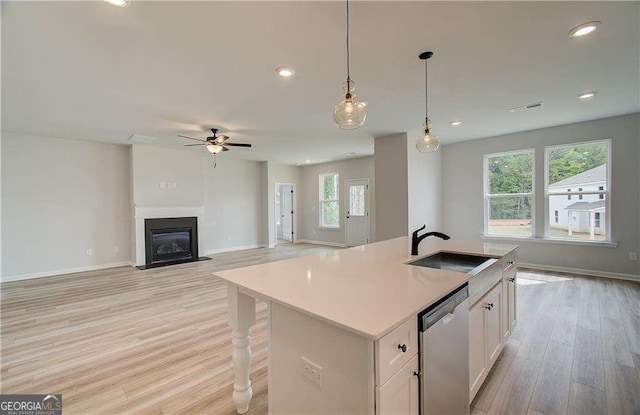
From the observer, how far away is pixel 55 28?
208cm

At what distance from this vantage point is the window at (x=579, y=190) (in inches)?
187

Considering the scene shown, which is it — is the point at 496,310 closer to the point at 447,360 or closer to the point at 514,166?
the point at 447,360

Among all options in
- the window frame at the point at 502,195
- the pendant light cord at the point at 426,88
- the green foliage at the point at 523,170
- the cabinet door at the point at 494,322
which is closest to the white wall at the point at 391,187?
the pendant light cord at the point at 426,88

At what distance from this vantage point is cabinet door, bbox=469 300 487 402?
1.74 meters

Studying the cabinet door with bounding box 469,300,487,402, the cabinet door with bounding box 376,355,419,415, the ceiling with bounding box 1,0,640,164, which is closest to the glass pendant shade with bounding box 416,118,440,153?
the ceiling with bounding box 1,0,640,164

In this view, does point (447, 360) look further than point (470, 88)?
No

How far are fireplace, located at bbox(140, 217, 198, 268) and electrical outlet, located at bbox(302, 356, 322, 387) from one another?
6028 mm

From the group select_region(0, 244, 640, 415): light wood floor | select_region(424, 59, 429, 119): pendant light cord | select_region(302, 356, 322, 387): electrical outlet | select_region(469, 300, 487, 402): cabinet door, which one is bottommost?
select_region(0, 244, 640, 415): light wood floor

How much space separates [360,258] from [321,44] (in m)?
1.85

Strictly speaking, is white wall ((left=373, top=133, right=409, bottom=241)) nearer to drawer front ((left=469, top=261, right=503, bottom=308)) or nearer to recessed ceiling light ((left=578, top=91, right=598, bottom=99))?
recessed ceiling light ((left=578, top=91, right=598, bottom=99))

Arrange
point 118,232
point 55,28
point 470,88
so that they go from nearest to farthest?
point 55,28 → point 470,88 → point 118,232

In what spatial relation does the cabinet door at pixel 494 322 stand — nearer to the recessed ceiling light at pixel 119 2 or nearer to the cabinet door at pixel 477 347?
the cabinet door at pixel 477 347

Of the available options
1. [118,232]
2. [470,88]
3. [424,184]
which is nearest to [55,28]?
[470,88]

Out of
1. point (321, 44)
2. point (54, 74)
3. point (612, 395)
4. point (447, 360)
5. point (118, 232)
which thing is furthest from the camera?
point (118, 232)
